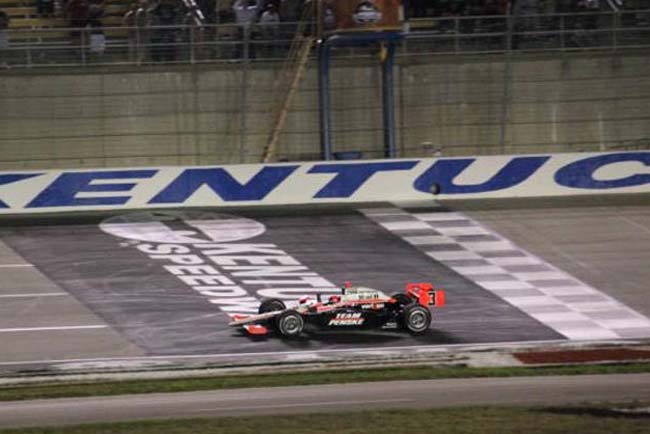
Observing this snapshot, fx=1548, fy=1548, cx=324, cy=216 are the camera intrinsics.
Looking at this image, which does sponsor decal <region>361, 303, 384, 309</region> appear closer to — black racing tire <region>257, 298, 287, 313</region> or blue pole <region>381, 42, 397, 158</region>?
black racing tire <region>257, 298, 287, 313</region>

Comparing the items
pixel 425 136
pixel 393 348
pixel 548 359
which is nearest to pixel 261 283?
pixel 393 348

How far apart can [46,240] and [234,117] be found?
6.01 meters

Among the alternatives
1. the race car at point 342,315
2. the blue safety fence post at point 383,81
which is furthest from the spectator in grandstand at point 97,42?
the race car at point 342,315

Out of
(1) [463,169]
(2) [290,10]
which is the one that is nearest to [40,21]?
(2) [290,10]

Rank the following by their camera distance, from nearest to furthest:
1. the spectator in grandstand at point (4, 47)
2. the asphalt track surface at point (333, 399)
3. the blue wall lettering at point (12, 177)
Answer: the asphalt track surface at point (333, 399), the blue wall lettering at point (12, 177), the spectator in grandstand at point (4, 47)

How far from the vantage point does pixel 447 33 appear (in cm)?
3444

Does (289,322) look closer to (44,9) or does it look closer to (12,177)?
(12,177)

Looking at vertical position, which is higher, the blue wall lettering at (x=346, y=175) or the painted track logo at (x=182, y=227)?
the blue wall lettering at (x=346, y=175)

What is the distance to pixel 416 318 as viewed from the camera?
22578 mm

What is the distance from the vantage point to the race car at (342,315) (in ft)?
73.5

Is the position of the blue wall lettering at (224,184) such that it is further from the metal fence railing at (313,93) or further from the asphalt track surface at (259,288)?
the metal fence railing at (313,93)

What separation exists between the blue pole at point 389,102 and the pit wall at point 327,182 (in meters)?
1.99

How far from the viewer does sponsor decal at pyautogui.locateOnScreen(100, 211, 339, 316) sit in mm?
25406

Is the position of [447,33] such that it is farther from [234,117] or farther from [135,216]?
[135,216]
